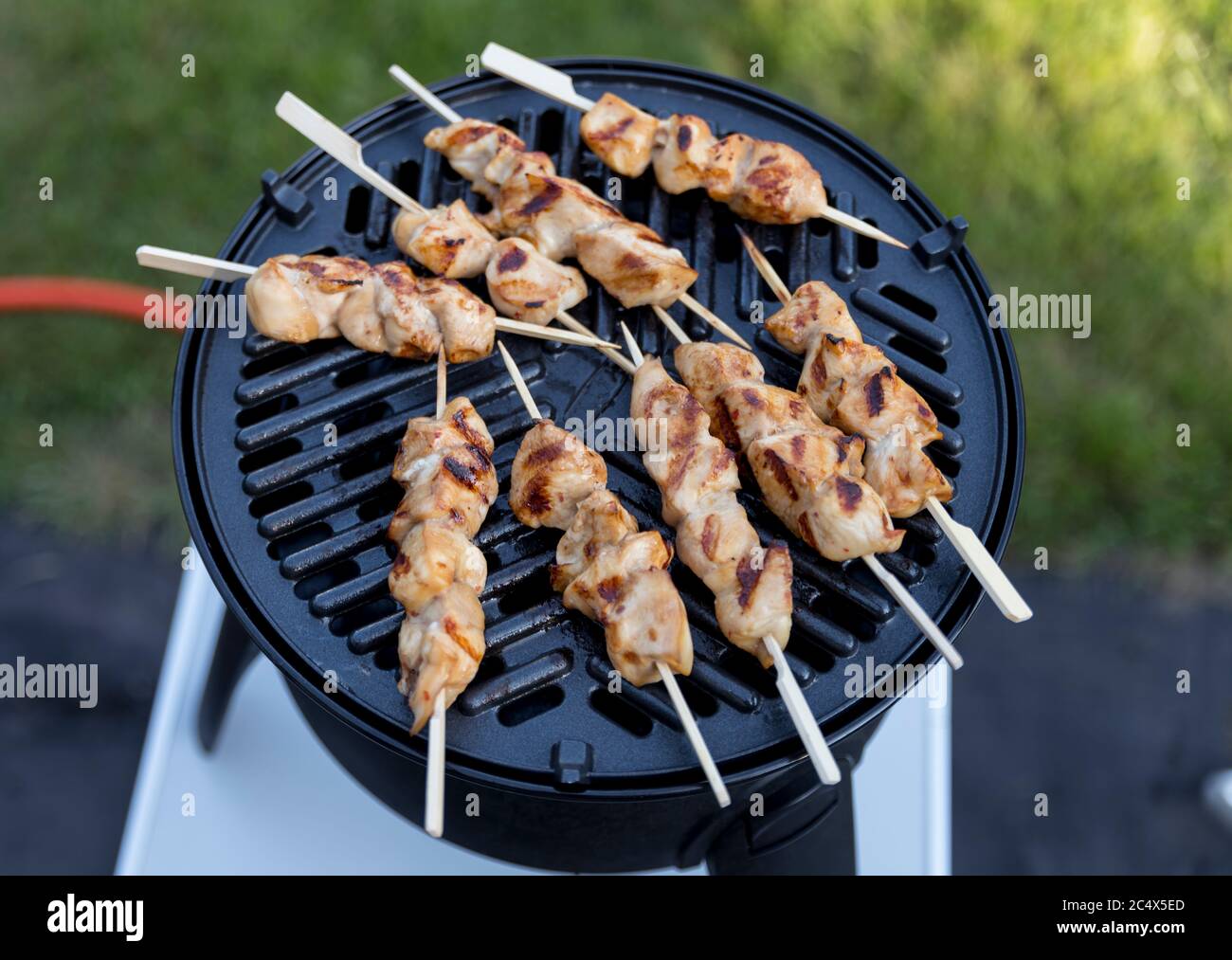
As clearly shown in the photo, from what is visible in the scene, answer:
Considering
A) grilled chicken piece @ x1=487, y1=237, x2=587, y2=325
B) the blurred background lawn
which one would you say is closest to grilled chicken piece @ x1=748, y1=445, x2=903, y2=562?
grilled chicken piece @ x1=487, y1=237, x2=587, y2=325

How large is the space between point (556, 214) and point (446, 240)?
28cm

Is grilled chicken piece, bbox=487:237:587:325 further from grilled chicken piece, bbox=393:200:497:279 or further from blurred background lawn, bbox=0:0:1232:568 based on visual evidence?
blurred background lawn, bbox=0:0:1232:568

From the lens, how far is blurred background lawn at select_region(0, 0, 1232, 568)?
4.70 m

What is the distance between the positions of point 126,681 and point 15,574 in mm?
659

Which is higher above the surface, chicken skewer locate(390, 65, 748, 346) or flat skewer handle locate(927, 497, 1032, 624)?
chicken skewer locate(390, 65, 748, 346)

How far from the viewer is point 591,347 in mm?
2760

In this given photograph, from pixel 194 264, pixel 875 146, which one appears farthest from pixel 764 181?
pixel 875 146

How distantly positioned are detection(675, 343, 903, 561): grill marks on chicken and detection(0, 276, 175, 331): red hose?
7.46ft

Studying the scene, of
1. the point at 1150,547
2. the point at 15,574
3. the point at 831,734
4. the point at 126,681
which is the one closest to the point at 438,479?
the point at 831,734

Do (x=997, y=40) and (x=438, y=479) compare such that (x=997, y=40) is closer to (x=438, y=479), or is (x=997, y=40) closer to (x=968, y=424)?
(x=968, y=424)

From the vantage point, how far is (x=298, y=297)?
8.59ft

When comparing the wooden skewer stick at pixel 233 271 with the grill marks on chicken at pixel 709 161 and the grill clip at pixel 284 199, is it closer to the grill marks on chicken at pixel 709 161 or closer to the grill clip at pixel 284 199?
the grill clip at pixel 284 199

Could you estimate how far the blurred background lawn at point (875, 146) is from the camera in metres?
4.70

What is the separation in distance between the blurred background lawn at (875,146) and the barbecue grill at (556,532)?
2155mm
